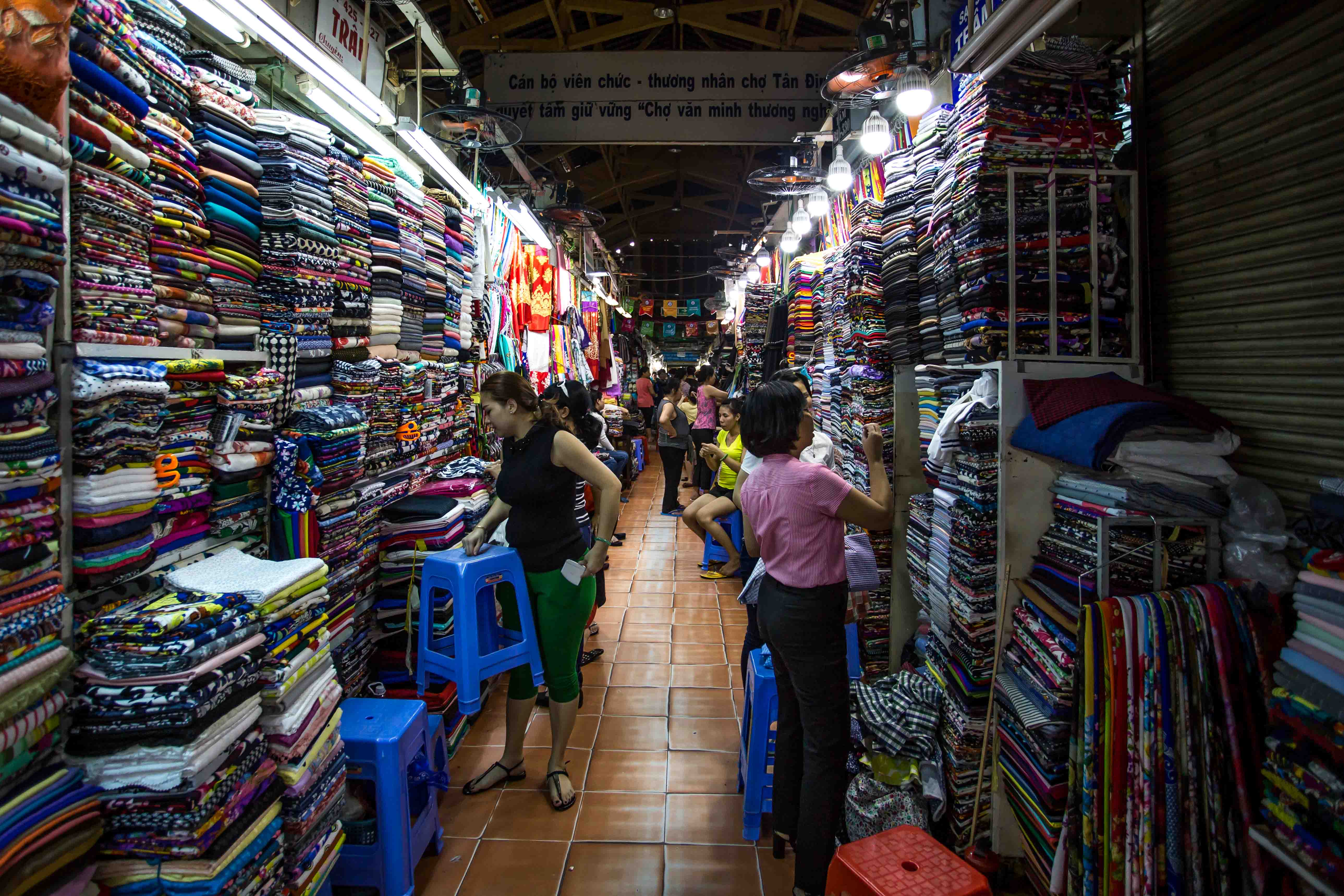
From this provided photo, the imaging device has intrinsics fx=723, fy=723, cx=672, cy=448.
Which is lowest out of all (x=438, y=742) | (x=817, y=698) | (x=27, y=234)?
(x=438, y=742)

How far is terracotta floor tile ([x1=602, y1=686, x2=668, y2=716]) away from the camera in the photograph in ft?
12.0

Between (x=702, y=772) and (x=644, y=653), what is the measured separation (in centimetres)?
136

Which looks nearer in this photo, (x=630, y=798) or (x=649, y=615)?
(x=630, y=798)

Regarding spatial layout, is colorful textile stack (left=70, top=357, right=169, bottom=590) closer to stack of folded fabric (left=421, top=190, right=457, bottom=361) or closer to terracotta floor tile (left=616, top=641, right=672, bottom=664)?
stack of folded fabric (left=421, top=190, right=457, bottom=361)

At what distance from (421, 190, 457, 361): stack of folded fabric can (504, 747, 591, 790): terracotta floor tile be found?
2.03 metres

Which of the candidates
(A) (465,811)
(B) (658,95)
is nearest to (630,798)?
(A) (465,811)

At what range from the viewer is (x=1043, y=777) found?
208 centimetres

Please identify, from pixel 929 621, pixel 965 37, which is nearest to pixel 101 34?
pixel 965 37

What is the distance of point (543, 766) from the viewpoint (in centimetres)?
316

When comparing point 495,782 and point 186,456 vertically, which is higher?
point 186,456

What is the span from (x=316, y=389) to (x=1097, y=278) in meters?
2.69

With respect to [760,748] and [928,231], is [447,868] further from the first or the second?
[928,231]

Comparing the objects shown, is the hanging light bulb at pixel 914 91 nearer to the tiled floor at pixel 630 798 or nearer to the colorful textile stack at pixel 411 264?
the colorful textile stack at pixel 411 264

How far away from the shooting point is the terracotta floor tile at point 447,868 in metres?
2.40
